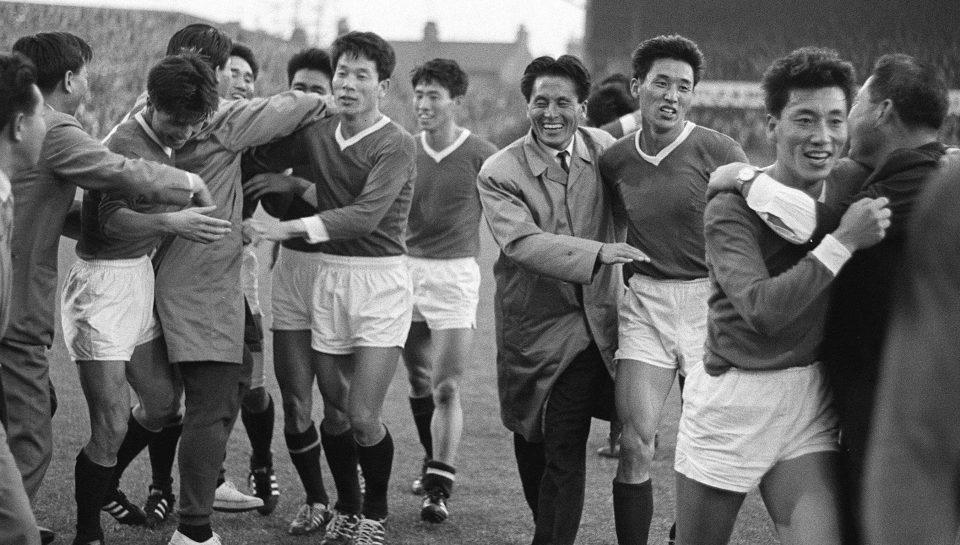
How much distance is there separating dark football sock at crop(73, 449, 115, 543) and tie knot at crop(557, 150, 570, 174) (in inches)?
87.5

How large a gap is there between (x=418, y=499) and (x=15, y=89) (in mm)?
3661

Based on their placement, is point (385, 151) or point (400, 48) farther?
point (400, 48)

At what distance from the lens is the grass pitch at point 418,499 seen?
5.46 meters

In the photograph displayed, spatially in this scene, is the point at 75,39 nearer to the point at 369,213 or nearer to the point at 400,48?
the point at 369,213

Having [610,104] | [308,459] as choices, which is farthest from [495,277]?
[610,104]

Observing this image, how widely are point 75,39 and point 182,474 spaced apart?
1.78 metres

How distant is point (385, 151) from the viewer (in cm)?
522

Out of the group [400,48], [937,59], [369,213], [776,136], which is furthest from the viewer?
[400,48]

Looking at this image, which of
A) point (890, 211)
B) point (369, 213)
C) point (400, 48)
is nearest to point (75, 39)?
point (369, 213)

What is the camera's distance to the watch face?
3.31 meters

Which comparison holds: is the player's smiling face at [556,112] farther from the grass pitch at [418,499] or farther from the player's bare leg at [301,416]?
the grass pitch at [418,499]

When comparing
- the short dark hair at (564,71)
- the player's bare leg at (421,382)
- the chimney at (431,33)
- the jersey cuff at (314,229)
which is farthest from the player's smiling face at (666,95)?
the chimney at (431,33)

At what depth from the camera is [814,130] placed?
130 inches

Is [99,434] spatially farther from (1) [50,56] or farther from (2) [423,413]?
Answer: (2) [423,413]
